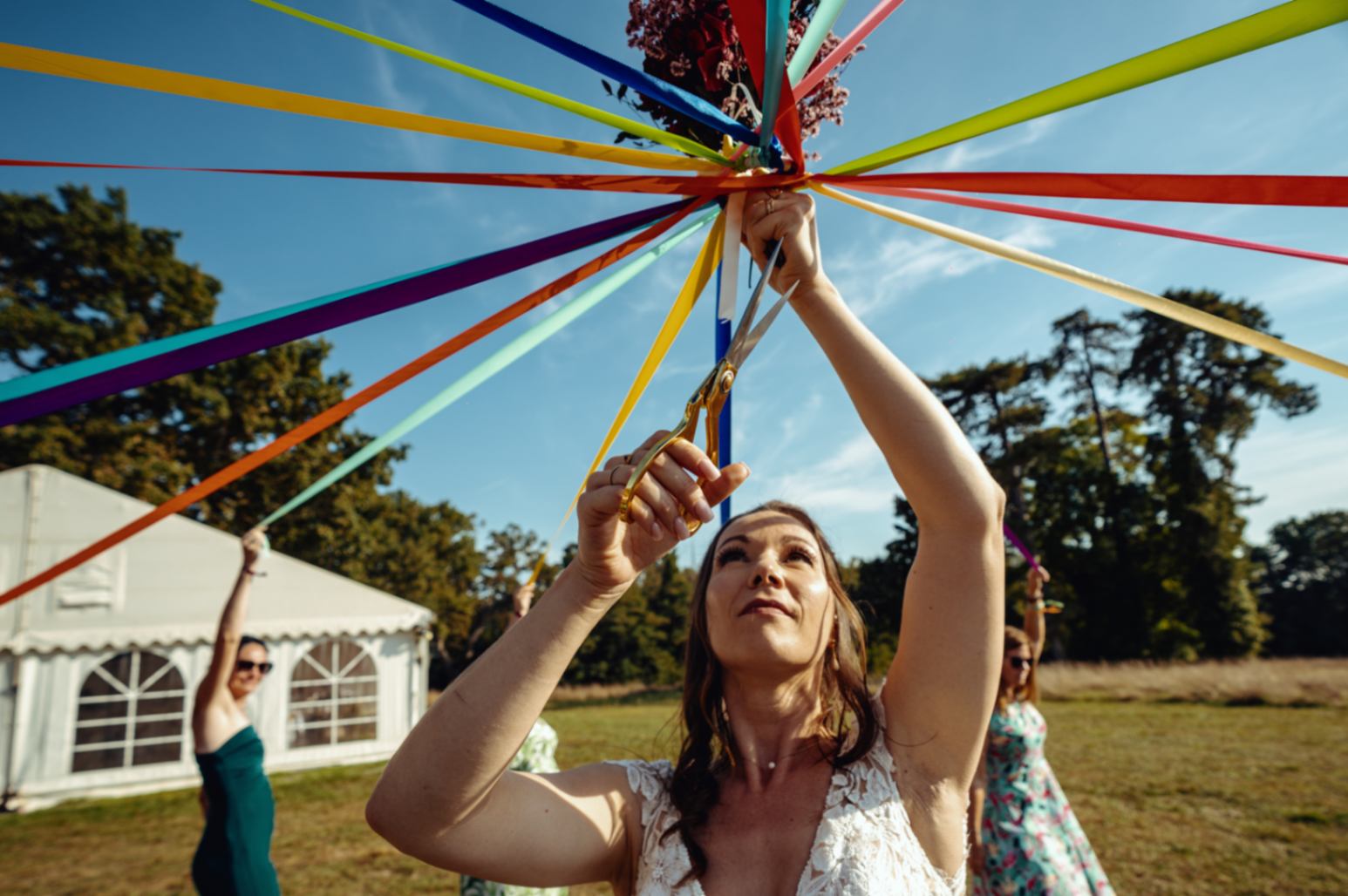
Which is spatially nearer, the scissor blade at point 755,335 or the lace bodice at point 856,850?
the scissor blade at point 755,335

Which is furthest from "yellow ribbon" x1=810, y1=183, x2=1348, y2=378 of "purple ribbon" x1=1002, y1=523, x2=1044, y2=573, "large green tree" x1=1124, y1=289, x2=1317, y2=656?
"large green tree" x1=1124, y1=289, x2=1317, y2=656

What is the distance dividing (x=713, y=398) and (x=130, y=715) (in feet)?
47.2

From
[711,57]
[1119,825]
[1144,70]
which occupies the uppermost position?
[711,57]

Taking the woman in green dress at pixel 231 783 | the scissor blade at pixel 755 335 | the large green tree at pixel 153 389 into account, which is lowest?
the woman in green dress at pixel 231 783

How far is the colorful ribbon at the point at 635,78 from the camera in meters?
1.51

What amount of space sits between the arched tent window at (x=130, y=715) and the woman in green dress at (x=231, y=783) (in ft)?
32.5

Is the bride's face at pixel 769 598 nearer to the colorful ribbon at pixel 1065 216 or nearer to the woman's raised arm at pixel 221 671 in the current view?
the colorful ribbon at pixel 1065 216

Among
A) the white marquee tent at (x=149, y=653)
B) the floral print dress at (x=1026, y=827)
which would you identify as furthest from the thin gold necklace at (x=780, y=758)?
the white marquee tent at (x=149, y=653)

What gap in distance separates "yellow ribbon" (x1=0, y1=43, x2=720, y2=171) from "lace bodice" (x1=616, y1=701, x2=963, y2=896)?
4.52 feet

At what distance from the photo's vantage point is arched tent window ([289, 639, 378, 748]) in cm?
1298

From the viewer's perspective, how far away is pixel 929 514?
1420 mm

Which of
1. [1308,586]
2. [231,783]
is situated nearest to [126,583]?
[231,783]

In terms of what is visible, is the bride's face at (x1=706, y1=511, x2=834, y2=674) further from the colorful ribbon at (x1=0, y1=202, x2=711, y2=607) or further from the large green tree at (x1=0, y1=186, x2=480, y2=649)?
the large green tree at (x1=0, y1=186, x2=480, y2=649)

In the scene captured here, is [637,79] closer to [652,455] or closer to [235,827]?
[652,455]
